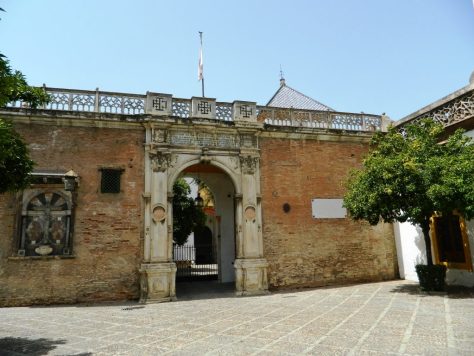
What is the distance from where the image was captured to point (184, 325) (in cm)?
678

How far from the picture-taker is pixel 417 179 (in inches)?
345

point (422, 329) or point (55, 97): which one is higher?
point (55, 97)

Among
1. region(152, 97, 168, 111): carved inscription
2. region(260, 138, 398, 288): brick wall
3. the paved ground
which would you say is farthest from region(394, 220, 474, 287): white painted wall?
region(152, 97, 168, 111): carved inscription

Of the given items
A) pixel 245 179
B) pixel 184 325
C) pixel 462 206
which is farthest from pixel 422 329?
pixel 245 179

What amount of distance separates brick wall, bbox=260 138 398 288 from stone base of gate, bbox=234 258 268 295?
0.40 metres

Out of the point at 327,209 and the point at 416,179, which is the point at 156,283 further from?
the point at 416,179

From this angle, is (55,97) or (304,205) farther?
(304,205)

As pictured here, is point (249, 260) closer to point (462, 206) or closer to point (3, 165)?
point (462, 206)

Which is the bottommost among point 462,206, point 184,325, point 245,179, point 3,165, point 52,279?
point 184,325

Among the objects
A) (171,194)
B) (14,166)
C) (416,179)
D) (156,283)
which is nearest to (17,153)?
(14,166)

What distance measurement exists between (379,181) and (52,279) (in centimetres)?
959

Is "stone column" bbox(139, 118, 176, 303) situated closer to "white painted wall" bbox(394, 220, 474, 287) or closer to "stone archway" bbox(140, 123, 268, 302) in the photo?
"stone archway" bbox(140, 123, 268, 302)

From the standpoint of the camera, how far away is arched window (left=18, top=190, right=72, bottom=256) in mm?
9523

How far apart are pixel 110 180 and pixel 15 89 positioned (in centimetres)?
557
